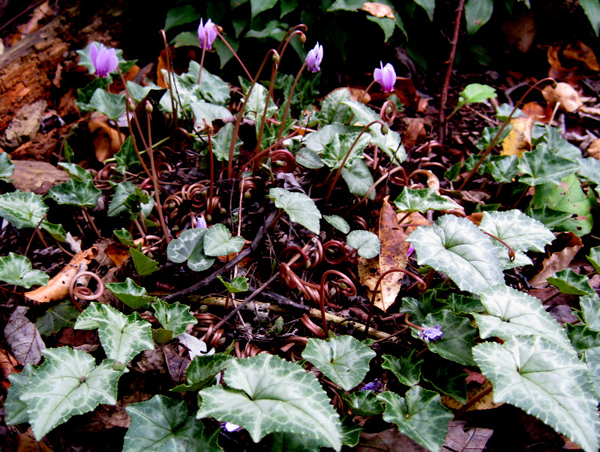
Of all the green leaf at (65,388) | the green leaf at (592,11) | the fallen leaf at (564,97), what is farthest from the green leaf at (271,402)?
the green leaf at (592,11)

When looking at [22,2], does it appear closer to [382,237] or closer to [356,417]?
[382,237]

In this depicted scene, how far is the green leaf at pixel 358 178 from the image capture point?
1.92 m

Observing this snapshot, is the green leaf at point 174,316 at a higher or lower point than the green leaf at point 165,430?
higher

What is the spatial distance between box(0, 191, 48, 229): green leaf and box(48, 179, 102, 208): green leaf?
8 cm

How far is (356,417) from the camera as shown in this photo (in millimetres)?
1497

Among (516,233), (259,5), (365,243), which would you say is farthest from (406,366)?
(259,5)

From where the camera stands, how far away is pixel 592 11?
112 inches

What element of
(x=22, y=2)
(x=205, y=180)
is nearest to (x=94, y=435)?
(x=205, y=180)

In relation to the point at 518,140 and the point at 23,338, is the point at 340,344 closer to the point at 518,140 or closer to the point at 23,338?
the point at 23,338

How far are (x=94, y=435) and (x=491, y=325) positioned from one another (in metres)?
1.37

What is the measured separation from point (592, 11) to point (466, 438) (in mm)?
2978

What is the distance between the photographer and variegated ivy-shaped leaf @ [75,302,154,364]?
1.34 m

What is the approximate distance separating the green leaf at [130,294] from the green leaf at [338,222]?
80 centimetres

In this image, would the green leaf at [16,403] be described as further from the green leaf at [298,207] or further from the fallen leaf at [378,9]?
the fallen leaf at [378,9]
